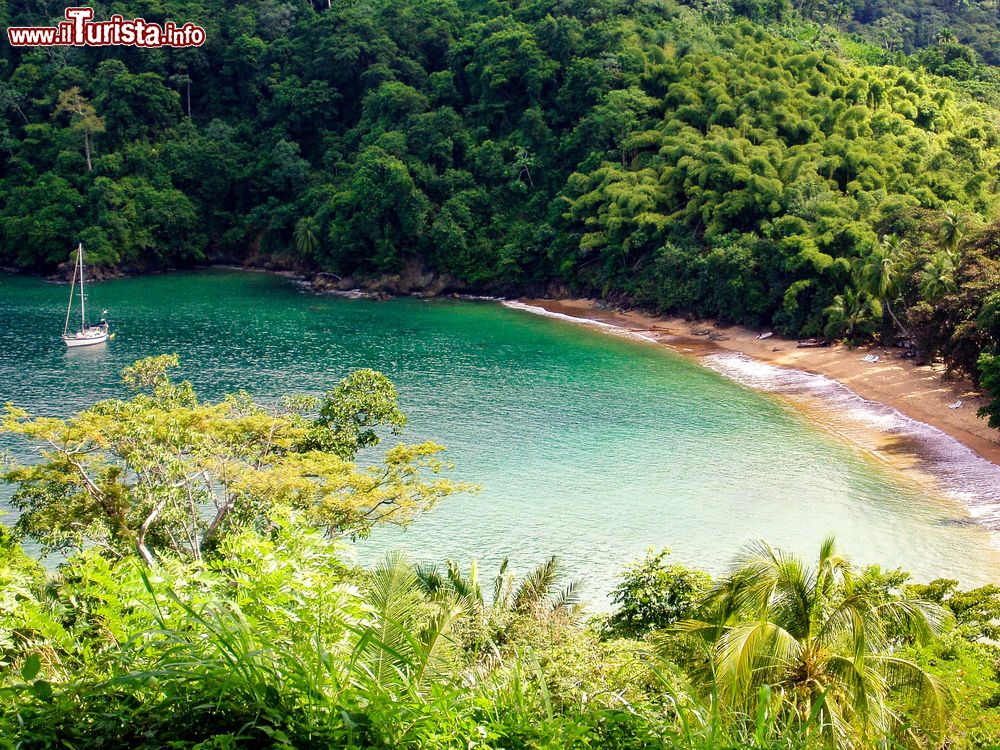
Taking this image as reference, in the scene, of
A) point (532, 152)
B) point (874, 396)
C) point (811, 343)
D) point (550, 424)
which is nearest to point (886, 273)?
point (811, 343)

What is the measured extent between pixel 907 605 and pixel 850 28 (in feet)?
262

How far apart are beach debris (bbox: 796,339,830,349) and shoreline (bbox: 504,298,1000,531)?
0.28 m

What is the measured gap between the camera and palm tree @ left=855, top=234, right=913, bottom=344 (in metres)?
35.1

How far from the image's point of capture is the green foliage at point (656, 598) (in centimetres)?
1344

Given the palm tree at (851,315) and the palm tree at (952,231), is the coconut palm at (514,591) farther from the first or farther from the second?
the palm tree at (952,231)

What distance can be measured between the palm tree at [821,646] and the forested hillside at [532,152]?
26896 mm

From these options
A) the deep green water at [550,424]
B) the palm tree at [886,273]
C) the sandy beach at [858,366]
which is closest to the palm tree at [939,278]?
the palm tree at [886,273]

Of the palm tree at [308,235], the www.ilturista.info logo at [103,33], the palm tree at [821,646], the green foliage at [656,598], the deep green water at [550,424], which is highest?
the www.ilturista.info logo at [103,33]

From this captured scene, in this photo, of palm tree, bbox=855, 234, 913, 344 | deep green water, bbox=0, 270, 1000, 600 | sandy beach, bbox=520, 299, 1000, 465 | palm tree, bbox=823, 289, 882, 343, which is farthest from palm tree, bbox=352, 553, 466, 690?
palm tree, bbox=823, 289, 882, 343

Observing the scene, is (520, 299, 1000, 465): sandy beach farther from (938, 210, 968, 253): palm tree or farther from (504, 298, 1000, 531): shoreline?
(938, 210, 968, 253): palm tree

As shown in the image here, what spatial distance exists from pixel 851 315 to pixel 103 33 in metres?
52.0

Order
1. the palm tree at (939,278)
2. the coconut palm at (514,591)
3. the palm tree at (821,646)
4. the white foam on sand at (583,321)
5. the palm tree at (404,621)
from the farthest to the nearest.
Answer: the white foam on sand at (583,321) → the palm tree at (939,278) → the coconut palm at (514,591) → the palm tree at (821,646) → the palm tree at (404,621)

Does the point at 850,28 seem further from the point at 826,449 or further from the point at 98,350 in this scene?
the point at 98,350

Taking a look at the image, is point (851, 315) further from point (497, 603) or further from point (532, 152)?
point (497, 603)
